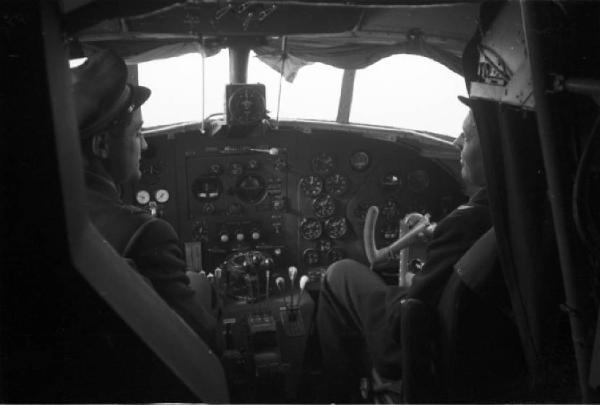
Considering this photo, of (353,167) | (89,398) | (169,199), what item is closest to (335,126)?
(353,167)

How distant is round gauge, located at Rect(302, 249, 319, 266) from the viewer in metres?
4.04

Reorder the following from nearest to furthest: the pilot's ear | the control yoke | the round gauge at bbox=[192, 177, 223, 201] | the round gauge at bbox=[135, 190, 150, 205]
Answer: the pilot's ear < the control yoke < the round gauge at bbox=[135, 190, 150, 205] < the round gauge at bbox=[192, 177, 223, 201]

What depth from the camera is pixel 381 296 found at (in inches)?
93.4

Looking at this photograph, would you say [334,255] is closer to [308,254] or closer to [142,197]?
[308,254]

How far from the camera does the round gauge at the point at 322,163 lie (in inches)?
157

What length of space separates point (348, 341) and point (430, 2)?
6.03ft

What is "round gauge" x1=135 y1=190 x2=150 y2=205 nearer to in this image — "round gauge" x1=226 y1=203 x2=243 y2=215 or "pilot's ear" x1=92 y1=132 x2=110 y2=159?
"round gauge" x1=226 y1=203 x2=243 y2=215

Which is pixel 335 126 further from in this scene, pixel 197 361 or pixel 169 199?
pixel 197 361

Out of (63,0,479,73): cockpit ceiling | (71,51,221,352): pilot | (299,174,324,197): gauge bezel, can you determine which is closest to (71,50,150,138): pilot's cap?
(71,51,221,352): pilot

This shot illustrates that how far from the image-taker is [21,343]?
3.32 feet

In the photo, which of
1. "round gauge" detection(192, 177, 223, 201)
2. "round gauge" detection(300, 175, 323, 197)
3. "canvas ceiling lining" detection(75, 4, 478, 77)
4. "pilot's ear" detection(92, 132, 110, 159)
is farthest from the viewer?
"round gauge" detection(300, 175, 323, 197)

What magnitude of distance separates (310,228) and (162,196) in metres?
1.10

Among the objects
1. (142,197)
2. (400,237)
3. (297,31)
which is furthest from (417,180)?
(142,197)

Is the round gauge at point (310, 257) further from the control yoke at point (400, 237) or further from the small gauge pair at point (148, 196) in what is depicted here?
the small gauge pair at point (148, 196)
